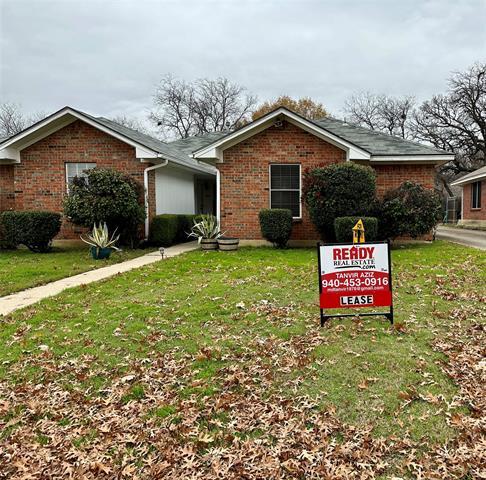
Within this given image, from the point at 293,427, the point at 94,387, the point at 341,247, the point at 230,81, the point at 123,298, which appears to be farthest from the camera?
the point at 230,81

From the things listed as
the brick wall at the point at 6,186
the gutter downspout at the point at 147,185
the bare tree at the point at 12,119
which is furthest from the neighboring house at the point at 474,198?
the bare tree at the point at 12,119

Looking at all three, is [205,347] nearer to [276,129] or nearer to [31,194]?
[276,129]

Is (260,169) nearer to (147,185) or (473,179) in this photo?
(147,185)

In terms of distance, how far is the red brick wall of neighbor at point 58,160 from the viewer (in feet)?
43.0

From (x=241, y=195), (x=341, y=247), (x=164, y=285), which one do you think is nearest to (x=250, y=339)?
(x=341, y=247)

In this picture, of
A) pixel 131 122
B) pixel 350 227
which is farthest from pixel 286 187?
pixel 131 122

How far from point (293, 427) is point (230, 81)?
4505 cm

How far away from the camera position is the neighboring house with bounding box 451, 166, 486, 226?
2209cm

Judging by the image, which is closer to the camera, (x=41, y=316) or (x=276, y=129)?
(x=41, y=316)

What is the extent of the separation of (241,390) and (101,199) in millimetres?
9469

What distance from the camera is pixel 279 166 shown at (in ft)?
42.0

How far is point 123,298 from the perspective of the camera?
20.9 ft

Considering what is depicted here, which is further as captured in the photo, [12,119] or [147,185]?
[12,119]

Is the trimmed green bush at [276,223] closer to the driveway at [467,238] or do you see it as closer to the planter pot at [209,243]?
the planter pot at [209,243]
